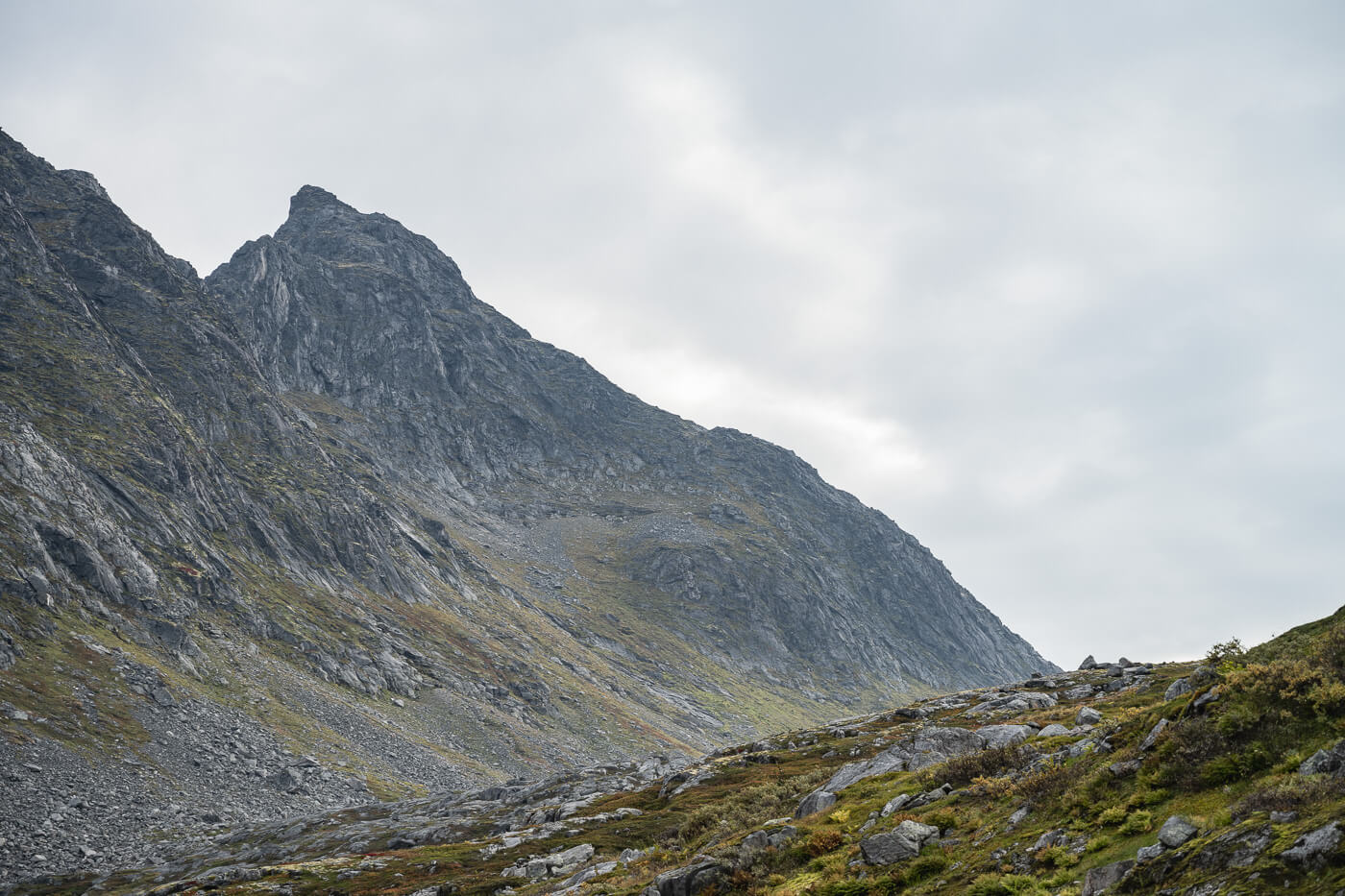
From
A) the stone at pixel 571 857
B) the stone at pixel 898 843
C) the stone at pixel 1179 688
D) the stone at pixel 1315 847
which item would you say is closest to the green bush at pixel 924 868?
the stone at pixel 898 843

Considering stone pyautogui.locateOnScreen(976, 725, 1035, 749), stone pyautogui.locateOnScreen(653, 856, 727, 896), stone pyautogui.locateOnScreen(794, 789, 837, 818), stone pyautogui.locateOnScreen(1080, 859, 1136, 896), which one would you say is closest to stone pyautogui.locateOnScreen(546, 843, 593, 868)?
stone pyautogui.locateOnScreen(794, 789, 837, 818)

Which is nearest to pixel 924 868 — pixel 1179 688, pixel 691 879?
pixel 691 879

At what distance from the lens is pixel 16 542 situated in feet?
248

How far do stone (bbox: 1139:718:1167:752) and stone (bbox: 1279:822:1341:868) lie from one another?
5693mm

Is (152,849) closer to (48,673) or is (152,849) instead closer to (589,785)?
(48,673)

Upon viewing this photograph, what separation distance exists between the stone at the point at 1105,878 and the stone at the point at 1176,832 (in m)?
0.66

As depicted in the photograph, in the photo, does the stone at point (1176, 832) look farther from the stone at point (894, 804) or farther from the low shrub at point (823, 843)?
the stone at point (894, 804)

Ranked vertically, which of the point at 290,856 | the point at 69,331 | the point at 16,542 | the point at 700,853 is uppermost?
the point at 69,331

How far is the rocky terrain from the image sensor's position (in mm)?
10992

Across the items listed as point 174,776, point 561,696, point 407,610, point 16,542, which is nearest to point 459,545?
point 407,610

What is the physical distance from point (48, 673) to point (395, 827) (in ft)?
126

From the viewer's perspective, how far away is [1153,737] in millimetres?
15266

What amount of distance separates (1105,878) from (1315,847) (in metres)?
3.49

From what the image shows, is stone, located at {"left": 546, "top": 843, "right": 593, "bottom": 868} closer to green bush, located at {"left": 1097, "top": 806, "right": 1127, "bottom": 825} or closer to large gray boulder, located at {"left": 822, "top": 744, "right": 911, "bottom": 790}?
large gray boulder, located at {"left": 822, "top": 744, "right": 911, "bottom": 790}
